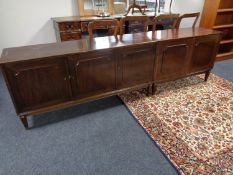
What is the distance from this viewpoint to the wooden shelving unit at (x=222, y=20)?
335 cm

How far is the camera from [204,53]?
99.3 inches

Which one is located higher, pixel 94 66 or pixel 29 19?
pixel 29 19

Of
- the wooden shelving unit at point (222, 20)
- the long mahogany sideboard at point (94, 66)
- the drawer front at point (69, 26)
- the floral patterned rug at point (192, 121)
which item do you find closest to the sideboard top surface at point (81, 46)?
the long mahogany sideboard at point (94, 66)

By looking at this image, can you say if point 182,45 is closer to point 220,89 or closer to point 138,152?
point 220,89

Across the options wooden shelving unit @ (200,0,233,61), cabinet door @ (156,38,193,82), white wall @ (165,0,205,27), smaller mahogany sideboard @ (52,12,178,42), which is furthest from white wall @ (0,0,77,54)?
wooden shelving unit @ (200,0,233,61)

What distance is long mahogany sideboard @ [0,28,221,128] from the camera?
165 centimetres

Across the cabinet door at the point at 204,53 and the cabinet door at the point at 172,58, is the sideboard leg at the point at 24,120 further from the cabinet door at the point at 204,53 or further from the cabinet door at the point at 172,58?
the cabinet door at the point at 204,53

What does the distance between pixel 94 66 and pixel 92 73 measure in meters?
0.08

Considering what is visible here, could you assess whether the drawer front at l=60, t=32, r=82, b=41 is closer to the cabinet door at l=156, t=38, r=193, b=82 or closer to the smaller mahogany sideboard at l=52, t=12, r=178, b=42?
the smaller mahogany sideboard at l=52, t=12, r=178, b=42

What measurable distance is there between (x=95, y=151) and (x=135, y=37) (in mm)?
1463

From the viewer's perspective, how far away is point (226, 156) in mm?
1566

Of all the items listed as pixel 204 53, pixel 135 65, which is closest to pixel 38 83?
pixel 135 65

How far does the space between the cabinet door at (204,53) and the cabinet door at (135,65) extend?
2.33 feet

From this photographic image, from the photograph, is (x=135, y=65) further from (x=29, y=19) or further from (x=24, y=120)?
(x=29, y=19)
